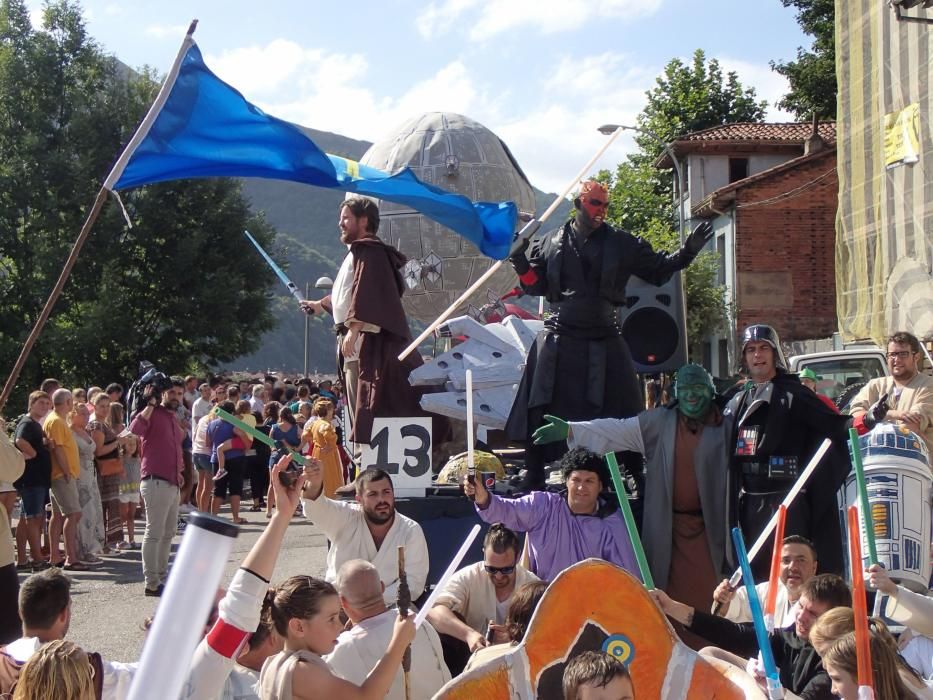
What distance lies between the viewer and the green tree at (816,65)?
38.7 m

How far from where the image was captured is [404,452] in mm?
7129

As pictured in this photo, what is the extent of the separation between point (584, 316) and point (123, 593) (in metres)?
4.82

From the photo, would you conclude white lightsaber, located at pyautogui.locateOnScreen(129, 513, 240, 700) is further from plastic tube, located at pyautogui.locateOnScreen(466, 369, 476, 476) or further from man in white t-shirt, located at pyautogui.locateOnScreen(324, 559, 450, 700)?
plastic tube, located at pyautogui.locateOnScreen(466, 369, 476, 476)

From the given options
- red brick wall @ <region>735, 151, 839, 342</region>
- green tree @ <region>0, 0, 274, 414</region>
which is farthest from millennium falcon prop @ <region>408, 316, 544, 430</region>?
red brick wall @ <region>735, 151, 839, 342</region>

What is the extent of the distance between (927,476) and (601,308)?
2229 mm

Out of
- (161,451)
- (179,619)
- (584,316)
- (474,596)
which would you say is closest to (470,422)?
(474,596)

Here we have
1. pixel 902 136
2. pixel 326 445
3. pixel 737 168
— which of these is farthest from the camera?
pixel 737 168

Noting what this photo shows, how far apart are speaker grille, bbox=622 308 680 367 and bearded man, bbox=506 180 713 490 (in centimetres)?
318

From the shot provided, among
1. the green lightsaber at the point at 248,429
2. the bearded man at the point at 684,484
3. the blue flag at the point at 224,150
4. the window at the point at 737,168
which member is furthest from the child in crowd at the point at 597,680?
the window at the point at 737,168

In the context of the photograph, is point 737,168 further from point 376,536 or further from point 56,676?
point 56,676

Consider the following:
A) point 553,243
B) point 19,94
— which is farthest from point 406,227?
point 553,243

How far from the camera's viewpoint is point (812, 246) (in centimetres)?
3681

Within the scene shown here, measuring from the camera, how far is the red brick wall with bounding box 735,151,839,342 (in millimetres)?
35938

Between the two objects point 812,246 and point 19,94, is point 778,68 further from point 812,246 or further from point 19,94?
point 19,94
